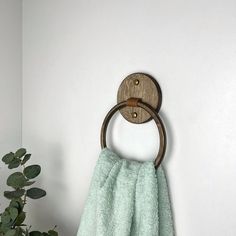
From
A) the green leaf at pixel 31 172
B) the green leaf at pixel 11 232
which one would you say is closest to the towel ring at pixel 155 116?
the green leaf at pixel 31 172

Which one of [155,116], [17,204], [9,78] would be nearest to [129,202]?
[155,116]

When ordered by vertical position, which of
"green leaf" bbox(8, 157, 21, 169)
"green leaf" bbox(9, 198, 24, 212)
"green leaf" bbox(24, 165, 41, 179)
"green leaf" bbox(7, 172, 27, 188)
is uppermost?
"green leaf" bbox(8, 157, 21, 169)

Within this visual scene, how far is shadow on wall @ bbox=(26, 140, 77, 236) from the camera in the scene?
0.86m

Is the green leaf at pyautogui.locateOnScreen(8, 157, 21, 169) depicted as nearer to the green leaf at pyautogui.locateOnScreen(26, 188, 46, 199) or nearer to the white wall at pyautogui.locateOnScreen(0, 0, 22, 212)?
the green leaf at pyautogui.locateOnScreen(26, 188, 46, 199)

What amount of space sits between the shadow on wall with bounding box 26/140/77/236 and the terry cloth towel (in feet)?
0.66

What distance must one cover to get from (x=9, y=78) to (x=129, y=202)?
56 centimetres

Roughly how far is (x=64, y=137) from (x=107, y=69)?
25 cm

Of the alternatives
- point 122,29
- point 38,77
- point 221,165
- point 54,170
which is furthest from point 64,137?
point 221,165

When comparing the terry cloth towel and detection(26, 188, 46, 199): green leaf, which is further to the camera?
detection(26, 188, 46, 199): green leaf

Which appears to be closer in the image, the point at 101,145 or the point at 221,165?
→ the point at 221,165

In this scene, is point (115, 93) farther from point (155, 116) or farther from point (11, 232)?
point (11, 232)

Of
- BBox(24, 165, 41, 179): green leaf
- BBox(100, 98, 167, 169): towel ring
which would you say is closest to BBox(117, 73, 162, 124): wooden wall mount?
BBox(100, 98, 167, 169): towel ring

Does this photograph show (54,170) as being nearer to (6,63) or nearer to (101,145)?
(101,145)

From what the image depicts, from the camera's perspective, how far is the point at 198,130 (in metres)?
0.61
